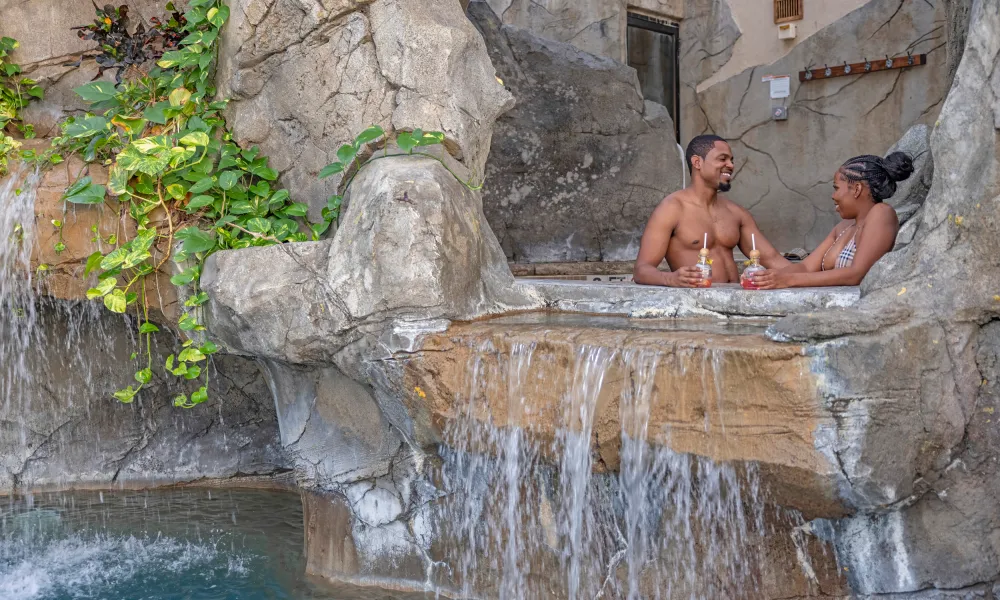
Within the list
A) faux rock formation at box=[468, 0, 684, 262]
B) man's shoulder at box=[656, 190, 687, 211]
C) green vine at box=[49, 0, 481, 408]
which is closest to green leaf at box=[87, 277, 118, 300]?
green vine at box=[49, 0, 481, 408]

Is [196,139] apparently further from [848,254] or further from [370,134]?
[848,254]

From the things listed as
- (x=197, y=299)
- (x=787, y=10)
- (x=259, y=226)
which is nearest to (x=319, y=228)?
(x=259, y=226)

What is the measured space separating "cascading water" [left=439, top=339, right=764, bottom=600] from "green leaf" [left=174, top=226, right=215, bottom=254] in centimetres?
134

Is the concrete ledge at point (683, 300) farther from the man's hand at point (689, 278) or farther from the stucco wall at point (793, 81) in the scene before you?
the stucco wall at point (793, 81)

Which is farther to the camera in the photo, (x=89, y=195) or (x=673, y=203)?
(x=673, y=203)

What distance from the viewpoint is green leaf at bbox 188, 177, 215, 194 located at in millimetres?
4098

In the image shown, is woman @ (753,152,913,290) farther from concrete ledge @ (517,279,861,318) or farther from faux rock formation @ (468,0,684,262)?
faux rock formation @ (468,0,684,262)

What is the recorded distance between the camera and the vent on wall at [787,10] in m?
9.39

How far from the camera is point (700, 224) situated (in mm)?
4730

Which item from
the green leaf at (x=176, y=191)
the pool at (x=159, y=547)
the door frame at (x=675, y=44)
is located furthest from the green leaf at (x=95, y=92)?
the door frame at (x=675, y=44)

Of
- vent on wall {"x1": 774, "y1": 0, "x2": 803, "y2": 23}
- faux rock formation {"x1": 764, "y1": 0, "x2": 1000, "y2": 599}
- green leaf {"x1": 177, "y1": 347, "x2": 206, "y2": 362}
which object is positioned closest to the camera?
faux rock formation {"x1": 764, "y1": 0, "x2": 1000, "y2": 599}

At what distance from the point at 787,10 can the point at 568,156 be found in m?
3.65

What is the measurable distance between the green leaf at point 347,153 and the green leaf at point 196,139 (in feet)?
2.18

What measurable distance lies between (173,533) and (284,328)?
1.61m
